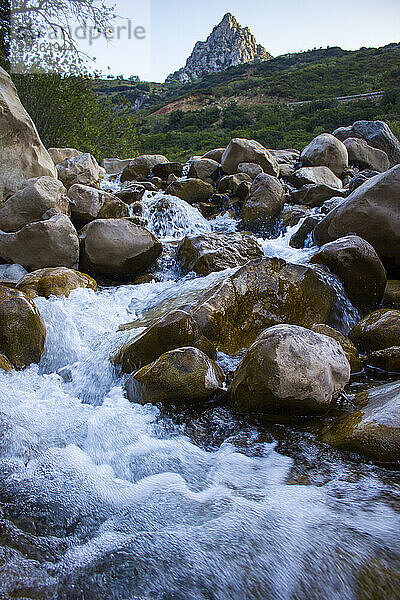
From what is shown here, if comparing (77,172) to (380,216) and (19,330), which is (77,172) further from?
(380,216)

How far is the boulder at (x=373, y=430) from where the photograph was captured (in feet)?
7.06

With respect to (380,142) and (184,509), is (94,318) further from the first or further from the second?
(380,142)

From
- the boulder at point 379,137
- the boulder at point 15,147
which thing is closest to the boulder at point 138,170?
the boulder at point 15,147

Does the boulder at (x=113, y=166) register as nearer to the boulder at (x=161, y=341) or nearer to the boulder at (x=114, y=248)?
the boulder at (x=114, y=248)

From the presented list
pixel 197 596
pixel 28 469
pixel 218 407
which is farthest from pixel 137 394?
pixel 197 596

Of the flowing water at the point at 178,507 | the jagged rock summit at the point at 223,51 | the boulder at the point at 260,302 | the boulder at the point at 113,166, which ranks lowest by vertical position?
the flowing water at the point at 178,507

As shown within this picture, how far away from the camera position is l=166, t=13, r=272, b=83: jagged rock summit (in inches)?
2965

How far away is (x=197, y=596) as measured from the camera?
5.06 feet

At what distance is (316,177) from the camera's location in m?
10.2

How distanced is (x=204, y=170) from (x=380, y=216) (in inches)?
247

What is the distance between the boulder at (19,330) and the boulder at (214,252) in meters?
2.40

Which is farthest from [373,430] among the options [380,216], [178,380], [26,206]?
[26,206]

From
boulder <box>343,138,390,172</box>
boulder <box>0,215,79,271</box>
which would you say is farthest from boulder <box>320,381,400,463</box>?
boulder <box>343,138,390,172</box>

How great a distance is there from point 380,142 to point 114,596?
15280mm
